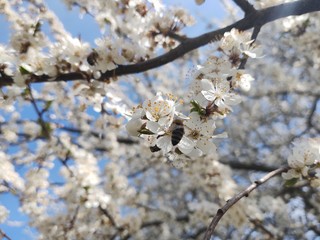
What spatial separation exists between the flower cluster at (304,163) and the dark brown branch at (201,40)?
61cm

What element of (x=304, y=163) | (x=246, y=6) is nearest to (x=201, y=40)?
(x=246, y=6)

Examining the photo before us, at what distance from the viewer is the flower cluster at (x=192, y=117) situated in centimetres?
110

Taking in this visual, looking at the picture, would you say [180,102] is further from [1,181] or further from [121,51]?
[1,181]

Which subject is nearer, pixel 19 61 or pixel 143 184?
pixel 19 61

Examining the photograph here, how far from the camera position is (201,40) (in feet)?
6.51

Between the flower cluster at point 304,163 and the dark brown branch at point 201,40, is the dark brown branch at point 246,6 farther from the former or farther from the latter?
the flower cluster at point 304,163

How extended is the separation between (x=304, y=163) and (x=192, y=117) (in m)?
0.60

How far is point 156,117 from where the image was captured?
1.12m

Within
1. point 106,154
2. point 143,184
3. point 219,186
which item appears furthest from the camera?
point 143,184

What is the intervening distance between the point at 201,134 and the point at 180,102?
0.12 meters

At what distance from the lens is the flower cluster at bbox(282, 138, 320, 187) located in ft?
4.96

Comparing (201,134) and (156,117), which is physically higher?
(156,117)

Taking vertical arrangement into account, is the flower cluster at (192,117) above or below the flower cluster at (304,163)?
above

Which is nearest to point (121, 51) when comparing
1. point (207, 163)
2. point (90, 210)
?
point (207, 163)
